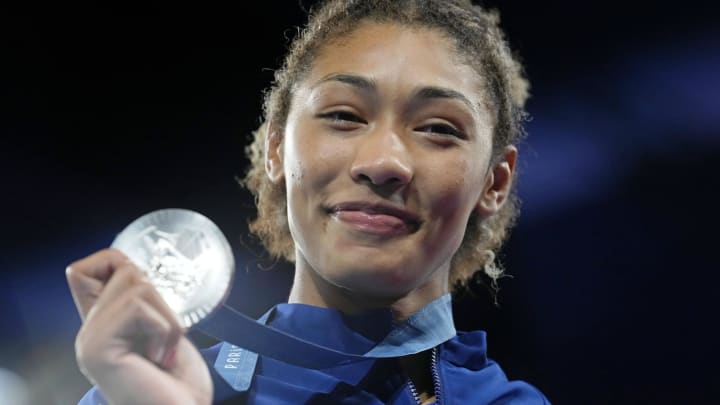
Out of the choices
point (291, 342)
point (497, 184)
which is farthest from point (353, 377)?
point (497, 184)

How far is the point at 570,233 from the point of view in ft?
9.16

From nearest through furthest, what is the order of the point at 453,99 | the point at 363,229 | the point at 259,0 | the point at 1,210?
the point at 363,229 → the point at 453,99 → the point at 1,210 → the point at 259,0

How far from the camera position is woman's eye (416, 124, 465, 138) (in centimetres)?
136

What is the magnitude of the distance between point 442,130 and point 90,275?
27.7 inches

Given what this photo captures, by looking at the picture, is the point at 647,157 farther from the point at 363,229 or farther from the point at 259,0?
the point at 363,229

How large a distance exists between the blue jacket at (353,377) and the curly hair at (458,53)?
36 centimetres

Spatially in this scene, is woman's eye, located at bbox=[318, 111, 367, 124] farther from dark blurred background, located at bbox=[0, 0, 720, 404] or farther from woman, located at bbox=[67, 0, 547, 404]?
dark blurred background, located at bbox=[0, 0, 720, 404]

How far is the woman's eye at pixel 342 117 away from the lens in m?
1.35

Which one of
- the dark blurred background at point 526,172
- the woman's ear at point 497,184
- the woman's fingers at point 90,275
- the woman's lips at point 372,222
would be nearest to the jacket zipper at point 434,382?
the woman's lips at point 372,222

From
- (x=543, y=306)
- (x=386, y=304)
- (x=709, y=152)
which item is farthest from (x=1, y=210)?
(x=709, y=152)

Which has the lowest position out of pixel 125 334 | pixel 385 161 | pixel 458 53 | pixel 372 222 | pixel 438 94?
pixel 125 334

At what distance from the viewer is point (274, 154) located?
1.63 m

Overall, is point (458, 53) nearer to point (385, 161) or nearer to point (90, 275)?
point (385, 161)

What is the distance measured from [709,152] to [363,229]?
6.08 ft
